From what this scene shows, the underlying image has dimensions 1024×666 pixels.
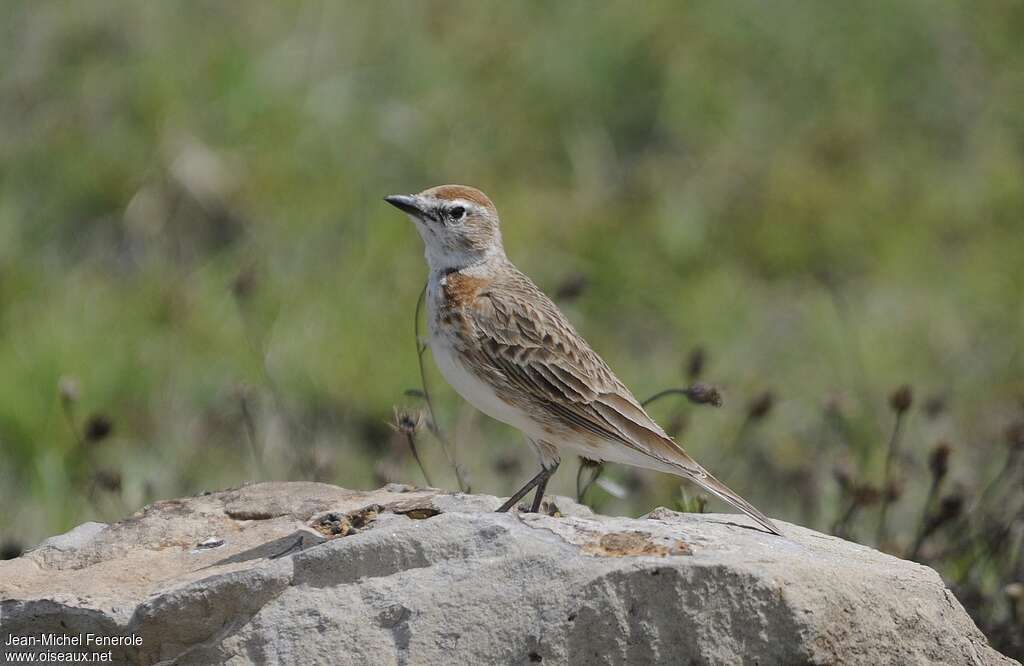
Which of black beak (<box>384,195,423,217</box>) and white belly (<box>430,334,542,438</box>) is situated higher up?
black beak (<box>384,195,423,217</box>)

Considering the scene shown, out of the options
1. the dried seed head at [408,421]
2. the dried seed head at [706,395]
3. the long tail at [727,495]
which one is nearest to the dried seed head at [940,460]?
the dried seed head at [706,395]

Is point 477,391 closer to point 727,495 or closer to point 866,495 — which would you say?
point 727,495

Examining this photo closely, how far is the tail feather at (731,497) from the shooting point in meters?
5.07

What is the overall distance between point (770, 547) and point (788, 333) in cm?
517

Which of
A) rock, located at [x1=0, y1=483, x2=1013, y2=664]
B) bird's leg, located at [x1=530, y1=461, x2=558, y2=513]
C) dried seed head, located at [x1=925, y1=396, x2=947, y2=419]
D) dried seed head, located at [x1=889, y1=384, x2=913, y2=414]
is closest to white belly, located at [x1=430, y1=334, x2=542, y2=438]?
bird's leg, located at [x1=530, y1=461, x2=558, y2=513]

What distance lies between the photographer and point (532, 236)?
10.0m

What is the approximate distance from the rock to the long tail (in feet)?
0.73

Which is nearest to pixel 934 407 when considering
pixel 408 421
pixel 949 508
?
pixel 949 508

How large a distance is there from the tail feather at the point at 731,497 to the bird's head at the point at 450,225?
55.9 inches

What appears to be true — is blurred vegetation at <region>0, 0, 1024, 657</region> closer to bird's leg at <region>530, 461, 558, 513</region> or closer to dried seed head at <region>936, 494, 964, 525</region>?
dried seed head at <region>936, 494, 964, 525</region>

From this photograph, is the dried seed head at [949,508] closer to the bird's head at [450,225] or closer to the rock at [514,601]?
the rock at [514,601]

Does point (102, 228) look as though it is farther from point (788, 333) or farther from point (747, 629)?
point (747, 629)

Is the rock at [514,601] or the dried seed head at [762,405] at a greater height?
the dried seed head at [762,405]

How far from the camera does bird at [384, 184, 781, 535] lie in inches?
217
